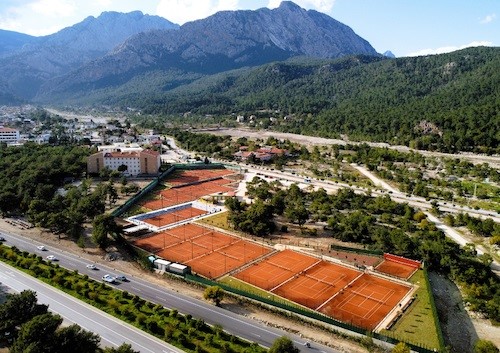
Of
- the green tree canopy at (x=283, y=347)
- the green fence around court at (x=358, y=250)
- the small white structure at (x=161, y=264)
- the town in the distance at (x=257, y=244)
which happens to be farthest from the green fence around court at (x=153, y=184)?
the green tree canopy at (x=283, y=347)

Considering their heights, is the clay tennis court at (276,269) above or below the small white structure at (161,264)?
below

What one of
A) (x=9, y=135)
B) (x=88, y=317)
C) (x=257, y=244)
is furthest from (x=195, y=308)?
(x=9, y=135)

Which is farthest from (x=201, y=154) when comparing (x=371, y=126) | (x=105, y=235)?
(x=105, y=235)

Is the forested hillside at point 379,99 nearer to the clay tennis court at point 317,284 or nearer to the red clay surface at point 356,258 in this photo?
the red clay surface at point 356,258

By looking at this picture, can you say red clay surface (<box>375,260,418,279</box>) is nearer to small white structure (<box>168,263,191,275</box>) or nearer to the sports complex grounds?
the sports complex grounds

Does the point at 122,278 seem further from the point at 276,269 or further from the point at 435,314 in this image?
the point at 435,314

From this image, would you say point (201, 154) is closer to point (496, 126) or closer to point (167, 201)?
point (167, 201)
